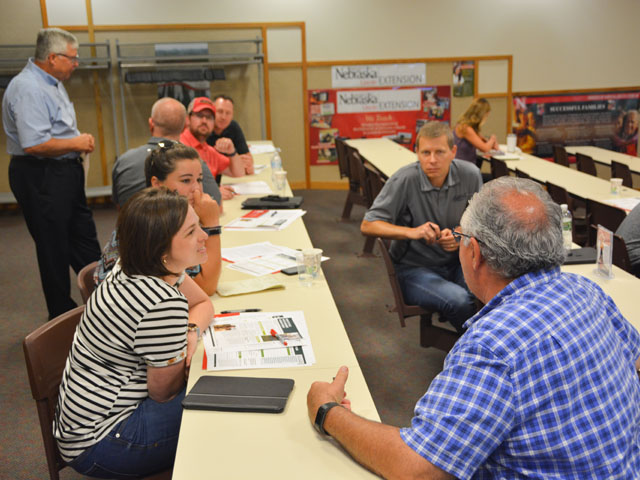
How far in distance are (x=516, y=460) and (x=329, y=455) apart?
47cm

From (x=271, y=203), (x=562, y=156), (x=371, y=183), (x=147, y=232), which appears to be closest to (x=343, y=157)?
(x=371, y=183)

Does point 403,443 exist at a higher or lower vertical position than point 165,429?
higher

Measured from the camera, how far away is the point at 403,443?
137cm

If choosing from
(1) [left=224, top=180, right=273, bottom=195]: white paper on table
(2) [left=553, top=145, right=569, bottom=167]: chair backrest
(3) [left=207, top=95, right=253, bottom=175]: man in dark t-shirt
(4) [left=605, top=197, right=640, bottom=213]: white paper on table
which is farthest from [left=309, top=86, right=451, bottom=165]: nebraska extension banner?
(4) [left=605, top=197, right=640, bottom=213]: white paper on table

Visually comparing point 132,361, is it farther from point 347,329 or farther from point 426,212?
point 347,329

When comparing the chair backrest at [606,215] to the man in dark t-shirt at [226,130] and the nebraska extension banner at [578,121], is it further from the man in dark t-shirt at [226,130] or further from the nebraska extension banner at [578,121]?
the nebraska extension banner at [578,121]

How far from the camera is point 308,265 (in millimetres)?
2758

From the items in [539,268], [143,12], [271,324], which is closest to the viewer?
[539,268]

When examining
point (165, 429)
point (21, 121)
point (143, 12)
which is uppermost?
point (143, 12)

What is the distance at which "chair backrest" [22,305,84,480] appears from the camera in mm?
2020

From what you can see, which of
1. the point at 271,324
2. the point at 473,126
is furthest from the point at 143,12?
the point at 271,324

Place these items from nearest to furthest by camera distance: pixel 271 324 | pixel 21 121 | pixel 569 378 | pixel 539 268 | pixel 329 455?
pixel 569 378 < pixel 539 268 < pixel 329 455 < pixel 271 324 < pixel 21 121

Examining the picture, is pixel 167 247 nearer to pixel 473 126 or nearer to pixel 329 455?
pixel 329 455

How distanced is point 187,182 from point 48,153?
1.52 metres
